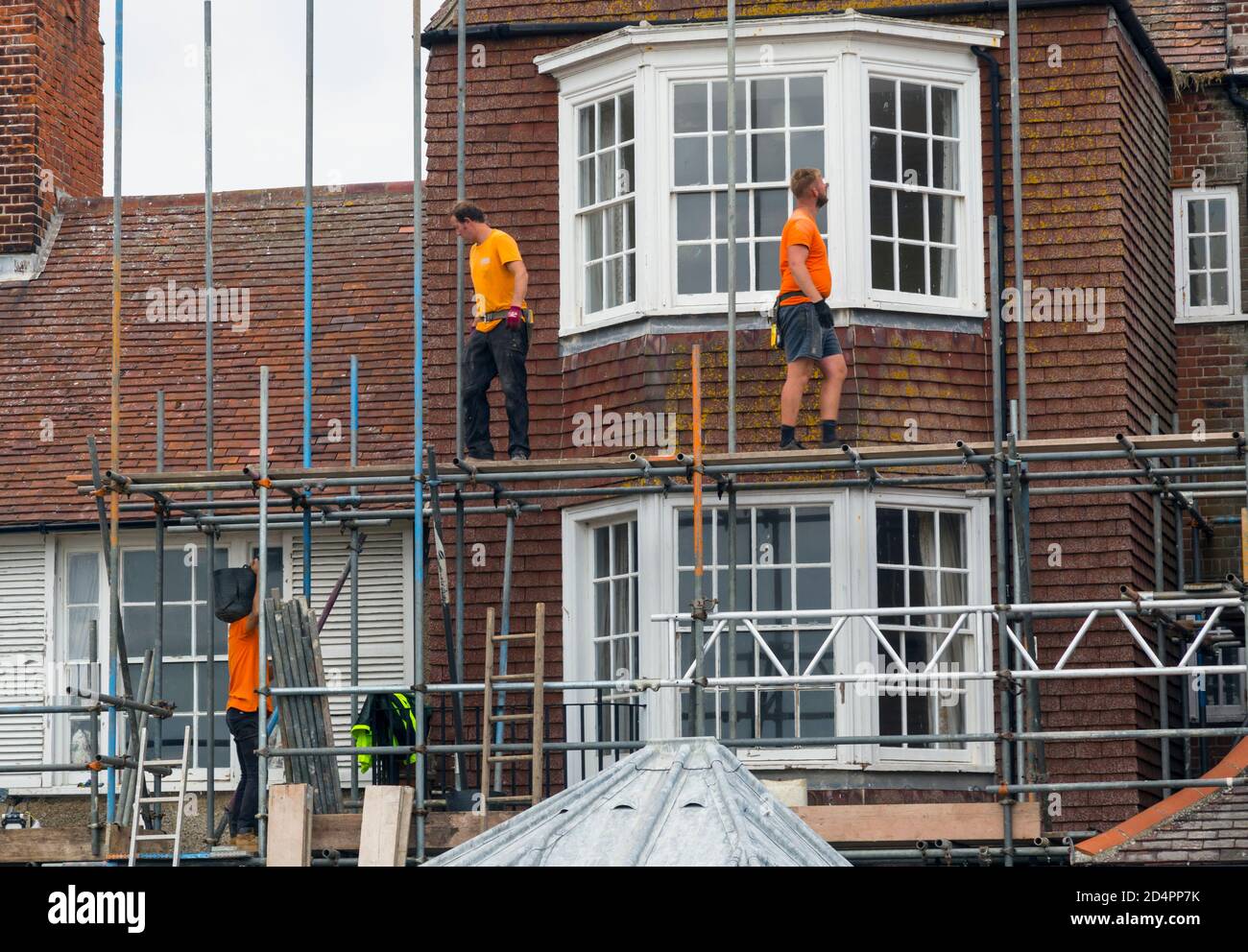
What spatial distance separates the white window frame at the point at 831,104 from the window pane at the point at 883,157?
6.4 inches

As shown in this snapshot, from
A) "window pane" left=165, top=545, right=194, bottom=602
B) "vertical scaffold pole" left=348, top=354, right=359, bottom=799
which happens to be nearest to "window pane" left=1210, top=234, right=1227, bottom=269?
"vertical scaffold pole" left=348, top=354, right=359, bottom=799

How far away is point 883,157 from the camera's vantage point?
1744 centimetres

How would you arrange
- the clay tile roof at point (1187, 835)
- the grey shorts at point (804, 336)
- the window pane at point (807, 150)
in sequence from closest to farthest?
the clay tile roof at point (1187, 835) → the grey shorts at point (804, 336) → the window pane at point (807, 150)

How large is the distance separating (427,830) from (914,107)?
6.83m

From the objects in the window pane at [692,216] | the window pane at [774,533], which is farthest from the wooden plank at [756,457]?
the window pane at [692,216]

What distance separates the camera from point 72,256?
74.5 ft

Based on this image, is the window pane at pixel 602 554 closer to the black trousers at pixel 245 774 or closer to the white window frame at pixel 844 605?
the white window frame at pixel 844 605

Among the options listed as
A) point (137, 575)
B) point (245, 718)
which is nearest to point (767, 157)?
point (245, 718)

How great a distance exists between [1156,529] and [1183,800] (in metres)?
2.99

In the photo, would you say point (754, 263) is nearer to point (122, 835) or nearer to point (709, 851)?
point (122, 835)

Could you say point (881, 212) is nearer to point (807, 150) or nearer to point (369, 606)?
point (807, 150)

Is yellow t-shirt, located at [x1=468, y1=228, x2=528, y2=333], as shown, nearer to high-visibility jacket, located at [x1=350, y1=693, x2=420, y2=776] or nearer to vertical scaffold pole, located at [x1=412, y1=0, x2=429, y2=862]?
vertical scaffold pole, located at [x1=412, y1=0, x2=429, y2=862]

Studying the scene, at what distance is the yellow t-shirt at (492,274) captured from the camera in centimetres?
1645

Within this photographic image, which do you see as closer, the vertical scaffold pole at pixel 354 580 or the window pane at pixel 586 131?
the vertical scaffold pole at pixel 354 580
